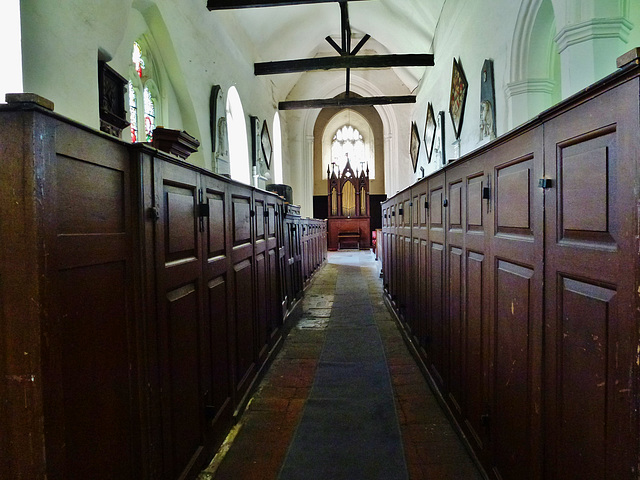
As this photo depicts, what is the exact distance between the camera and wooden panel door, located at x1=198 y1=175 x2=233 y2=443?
1.63m

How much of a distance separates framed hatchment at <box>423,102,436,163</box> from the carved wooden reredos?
18.9 feet

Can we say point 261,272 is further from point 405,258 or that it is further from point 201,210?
point 405,258

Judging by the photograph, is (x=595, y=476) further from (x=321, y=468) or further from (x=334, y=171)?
(x=334, y=171)

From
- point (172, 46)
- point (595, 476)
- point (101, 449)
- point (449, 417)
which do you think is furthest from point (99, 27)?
point (595, 476)

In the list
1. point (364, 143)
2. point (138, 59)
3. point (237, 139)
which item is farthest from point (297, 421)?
point (364, 143)

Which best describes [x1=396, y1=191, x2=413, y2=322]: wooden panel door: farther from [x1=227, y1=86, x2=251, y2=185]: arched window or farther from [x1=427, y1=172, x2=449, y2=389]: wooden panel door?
[x1=227, y1=86, x2=251, y2=185]: arched window

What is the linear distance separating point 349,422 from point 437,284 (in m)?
0.88

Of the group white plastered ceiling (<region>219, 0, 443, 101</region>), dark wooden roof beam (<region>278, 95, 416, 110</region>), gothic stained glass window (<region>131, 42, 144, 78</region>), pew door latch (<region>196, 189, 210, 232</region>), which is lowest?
pew door latch (<region>196, 189, 210, 232</region>)

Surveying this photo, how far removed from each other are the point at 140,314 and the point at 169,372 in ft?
0.89

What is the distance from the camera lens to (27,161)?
2.51ft

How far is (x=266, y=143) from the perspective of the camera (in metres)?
9.36

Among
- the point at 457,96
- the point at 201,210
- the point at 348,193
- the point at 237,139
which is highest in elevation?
the point at 457,96

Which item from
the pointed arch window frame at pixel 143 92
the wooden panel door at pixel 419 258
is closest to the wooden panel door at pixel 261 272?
the wooden panel door at pixel 419 258

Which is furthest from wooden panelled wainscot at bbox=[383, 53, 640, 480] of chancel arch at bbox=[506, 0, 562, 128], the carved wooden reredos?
the carved wooden reredos
